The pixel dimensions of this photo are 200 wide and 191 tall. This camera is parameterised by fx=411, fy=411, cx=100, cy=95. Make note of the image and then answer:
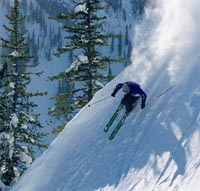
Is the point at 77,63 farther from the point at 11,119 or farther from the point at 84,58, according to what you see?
the point at 11,119

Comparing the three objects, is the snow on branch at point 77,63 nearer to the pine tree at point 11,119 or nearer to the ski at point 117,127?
the pine tree at point 11,119

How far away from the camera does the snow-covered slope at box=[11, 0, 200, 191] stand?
9938mm

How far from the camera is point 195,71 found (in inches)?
502

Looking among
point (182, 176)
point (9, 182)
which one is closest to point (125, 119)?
point (182, 176)

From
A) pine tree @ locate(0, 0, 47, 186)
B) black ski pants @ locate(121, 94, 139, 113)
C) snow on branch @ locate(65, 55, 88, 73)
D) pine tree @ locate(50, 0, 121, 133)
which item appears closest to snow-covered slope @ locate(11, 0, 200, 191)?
black ski pants @ locate(121, 94, 139, 113)

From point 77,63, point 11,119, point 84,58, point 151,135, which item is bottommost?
point 11,119

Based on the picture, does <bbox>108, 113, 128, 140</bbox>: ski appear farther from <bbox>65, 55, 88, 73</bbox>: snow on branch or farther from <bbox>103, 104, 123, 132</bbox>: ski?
<bbox>65, 55, 88, 73</bbox>: snow on branch

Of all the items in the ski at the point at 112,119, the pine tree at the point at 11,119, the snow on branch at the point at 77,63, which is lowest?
the pine tree at the point at 11,119

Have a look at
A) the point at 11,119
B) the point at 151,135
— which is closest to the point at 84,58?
the point at 11,119

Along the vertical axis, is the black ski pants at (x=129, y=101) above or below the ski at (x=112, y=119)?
above

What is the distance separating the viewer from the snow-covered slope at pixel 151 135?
994 cm

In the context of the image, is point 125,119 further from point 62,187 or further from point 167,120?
point 62,187

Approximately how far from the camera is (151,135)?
11.7 metres

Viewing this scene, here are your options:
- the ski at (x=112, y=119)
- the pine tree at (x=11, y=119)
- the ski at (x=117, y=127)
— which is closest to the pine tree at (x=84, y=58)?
the pine tree at (x=11, y=119)
